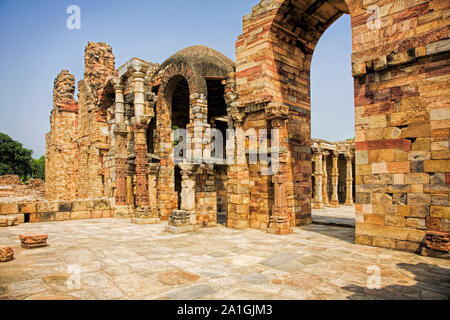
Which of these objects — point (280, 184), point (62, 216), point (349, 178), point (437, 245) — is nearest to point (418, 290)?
point (437, 245)

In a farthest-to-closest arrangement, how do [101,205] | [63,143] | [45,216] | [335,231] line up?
[63,143], [101,205], [45,216], [335,231]

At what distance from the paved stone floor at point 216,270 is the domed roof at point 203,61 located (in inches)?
246

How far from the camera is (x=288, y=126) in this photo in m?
9.12

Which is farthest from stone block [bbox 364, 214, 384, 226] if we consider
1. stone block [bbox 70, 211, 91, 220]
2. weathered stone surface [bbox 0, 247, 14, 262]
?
stone block [bbox 70, 211, 91, 220]

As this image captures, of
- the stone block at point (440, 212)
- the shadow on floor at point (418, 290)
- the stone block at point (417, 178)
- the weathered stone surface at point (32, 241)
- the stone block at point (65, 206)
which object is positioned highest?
the stone block at point (417, 178)

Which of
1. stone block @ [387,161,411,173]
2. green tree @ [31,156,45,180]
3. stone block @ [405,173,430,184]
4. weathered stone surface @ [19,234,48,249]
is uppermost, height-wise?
green tree @ [31,156,45,180]

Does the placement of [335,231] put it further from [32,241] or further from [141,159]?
[32,241]

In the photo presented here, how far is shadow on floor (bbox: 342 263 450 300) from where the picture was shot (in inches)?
134

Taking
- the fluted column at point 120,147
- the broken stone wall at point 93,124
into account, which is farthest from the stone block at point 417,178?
the broken stone wall at point 93,124

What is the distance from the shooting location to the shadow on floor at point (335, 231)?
23.7ft

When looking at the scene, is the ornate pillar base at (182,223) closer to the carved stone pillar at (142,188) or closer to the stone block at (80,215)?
the carved stone pillar at (142,188)

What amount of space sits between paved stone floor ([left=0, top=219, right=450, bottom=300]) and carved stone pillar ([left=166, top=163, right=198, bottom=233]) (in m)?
1.11

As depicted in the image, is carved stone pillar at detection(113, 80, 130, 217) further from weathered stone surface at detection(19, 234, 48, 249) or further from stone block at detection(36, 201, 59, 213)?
weathered stone surface at detection(19, 234, 48, 249)

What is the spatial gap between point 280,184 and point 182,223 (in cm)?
320
